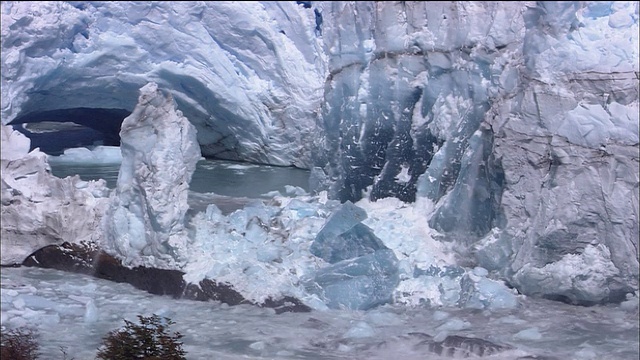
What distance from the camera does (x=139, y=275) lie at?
221 inches

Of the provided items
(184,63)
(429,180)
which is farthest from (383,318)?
(184,63)

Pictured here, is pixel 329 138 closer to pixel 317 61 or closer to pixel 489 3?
pixel 489 3

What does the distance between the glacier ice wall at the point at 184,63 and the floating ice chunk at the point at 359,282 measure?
13.9 ft

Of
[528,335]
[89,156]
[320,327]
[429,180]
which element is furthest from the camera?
[89,156]

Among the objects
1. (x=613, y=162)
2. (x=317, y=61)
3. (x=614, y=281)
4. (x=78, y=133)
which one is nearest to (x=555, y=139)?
(x=613, y=162)

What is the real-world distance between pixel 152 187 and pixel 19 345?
6.01 feet

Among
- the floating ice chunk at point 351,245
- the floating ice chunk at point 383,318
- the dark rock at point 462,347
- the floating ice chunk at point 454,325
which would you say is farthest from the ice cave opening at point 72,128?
the dark rock at point 462,347

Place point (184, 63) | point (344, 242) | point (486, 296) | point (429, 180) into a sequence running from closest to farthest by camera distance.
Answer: point (486, 296) < point (344, 242) < point (429, 180) < point (184, 63)

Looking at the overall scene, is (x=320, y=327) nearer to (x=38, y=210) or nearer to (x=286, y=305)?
(x=286, y=305)

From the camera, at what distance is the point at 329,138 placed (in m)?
6.62

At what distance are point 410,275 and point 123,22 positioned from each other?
477 cm

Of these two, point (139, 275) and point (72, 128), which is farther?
point (72, 128)

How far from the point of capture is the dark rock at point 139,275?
519 centimetres

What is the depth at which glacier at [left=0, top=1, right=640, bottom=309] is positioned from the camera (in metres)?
5.08
